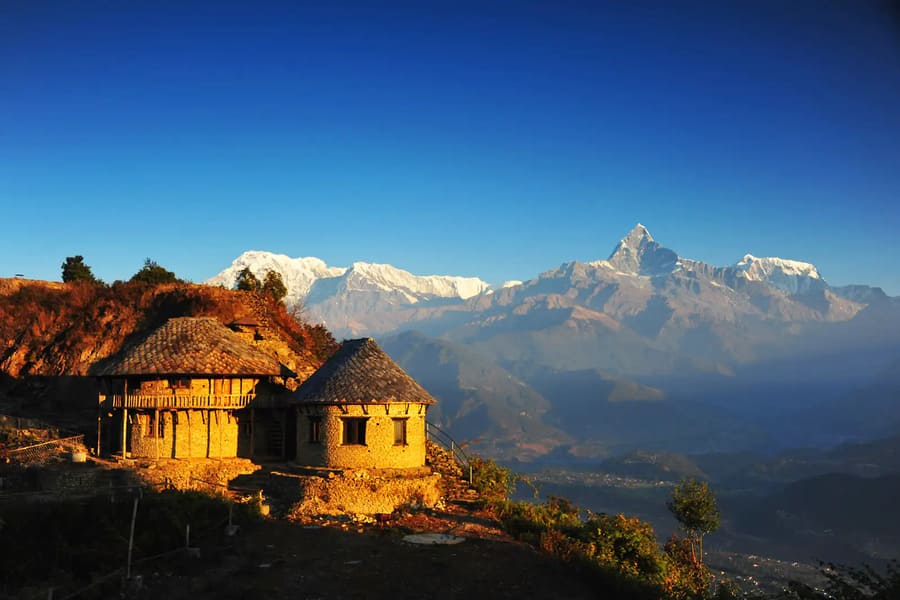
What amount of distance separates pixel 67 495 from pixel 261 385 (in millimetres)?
11792

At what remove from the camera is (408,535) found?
28.7 meters

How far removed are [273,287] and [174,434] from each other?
2597 cm

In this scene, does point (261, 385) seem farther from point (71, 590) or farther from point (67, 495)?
point (71, 590)

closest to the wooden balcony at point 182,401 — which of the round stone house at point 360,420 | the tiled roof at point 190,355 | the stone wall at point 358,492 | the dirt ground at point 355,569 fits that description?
the tiled roof at point 190,355

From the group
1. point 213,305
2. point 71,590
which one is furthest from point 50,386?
point 71,590

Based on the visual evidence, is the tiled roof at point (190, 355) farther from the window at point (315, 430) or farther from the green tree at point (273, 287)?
the green tree at point (273, 287)

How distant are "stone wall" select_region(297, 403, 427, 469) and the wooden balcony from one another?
17.4 ft

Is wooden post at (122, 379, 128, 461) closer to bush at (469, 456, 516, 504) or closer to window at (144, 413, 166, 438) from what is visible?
window at (144, 413, 166, 438)

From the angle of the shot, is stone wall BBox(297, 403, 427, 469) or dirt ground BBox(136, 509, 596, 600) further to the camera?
stone wall BBox(297, 403, 427, 469)

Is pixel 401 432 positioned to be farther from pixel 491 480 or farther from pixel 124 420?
pixel 124 420

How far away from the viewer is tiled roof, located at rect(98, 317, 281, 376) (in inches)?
1524

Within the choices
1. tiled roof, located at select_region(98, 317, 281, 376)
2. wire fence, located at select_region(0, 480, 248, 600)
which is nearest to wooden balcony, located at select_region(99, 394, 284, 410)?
tiled roof, located at select_region(98, 317, 281, 376)

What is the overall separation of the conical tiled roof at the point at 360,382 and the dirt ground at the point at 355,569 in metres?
7.93

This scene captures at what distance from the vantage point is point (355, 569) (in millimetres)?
24109
